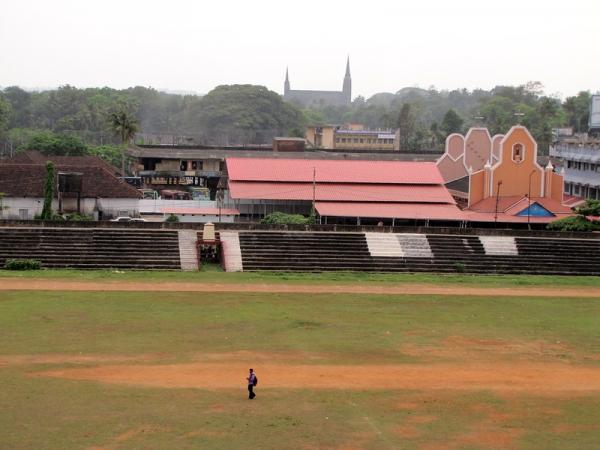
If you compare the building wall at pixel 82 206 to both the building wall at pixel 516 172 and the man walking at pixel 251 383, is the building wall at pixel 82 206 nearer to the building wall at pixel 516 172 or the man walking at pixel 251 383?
the building wall at pixel 516 172

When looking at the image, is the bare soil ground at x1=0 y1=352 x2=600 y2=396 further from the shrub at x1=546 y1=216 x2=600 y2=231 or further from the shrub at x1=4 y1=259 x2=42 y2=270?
the shrub at x1=546 y1=216 x2=600 y2=231

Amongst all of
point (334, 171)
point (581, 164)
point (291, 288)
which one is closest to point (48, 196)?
point (291, 288)

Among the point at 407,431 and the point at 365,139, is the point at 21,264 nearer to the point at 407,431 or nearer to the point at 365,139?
the point at 407,431

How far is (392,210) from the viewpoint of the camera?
69.8 m

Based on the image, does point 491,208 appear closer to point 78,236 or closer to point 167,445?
point 78,236

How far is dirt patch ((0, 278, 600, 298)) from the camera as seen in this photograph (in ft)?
153

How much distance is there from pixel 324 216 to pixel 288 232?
9048 millimetres

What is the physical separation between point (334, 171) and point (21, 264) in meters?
31.8

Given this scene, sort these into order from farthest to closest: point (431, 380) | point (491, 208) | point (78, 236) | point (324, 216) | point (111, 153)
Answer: point (111, 153), point (491, 208), point (324, 216), point (78, 236), point (431, 380)

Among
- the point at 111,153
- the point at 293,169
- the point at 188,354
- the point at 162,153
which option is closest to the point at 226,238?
the point at 293,169

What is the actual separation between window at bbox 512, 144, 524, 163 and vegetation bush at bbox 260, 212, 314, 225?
780 inches

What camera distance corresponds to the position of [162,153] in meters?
106

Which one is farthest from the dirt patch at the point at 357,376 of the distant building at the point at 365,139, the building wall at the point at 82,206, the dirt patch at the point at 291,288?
the distant building at the point at 365,139

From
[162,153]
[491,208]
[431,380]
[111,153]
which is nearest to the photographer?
[431,380]
